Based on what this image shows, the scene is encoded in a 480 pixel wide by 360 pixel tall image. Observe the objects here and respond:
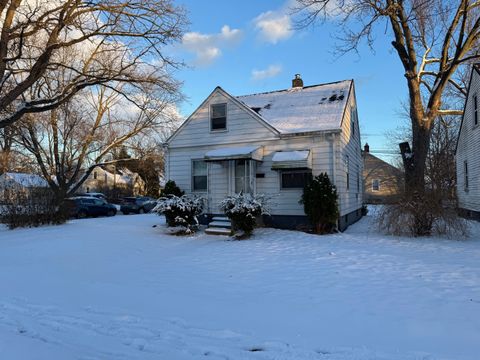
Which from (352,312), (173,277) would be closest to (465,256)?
(352,312)

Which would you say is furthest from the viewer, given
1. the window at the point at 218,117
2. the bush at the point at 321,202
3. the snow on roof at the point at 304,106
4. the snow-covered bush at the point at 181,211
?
the window at the point at 218,117

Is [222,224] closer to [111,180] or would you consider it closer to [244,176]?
[244,176]

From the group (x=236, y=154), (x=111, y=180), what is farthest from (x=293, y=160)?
(x=111, y=180)

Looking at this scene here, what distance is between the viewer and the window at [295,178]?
44.5ft

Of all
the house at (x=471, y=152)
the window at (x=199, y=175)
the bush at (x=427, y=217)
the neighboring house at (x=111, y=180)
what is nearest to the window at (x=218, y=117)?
the window at (x=199, y=175)

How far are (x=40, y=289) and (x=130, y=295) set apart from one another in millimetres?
1888

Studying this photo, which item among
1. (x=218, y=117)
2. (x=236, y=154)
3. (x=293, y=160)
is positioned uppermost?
(x=218, y=117)

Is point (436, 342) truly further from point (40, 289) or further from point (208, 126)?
point (208, 126)

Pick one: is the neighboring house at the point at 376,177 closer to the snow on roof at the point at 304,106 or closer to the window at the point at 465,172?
the window at the point at 465,172

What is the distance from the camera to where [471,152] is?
17.6 m

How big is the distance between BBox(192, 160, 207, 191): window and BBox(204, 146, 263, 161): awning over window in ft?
3.58

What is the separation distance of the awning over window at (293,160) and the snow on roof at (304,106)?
3.13 ft

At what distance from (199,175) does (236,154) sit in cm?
285

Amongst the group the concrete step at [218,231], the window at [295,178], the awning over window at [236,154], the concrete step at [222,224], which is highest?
the awning over window at [236,154]
